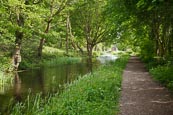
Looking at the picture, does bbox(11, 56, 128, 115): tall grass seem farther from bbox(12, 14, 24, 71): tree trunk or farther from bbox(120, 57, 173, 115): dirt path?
bbox(12, 14, 24, 71): tree trunk

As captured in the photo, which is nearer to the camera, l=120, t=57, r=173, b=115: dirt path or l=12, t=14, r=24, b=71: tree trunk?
l=120, t=57, r=173, b=115: dirt path

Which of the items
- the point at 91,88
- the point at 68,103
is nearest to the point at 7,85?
the point at 91,88

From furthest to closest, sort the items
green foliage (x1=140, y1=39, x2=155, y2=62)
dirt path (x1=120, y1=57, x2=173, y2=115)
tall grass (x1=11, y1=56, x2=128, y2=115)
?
green foliage (x1=140, y1=39, x2=155, y2=62) → dirt path (x1=120, y1=57, x2=173, y2=115) → tall grass (x1=11, y1=56, x2=128, y2=115)

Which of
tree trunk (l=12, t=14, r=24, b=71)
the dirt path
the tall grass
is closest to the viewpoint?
the tall grass

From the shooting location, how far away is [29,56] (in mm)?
35500

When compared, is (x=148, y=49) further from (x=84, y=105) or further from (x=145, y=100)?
(x=84, y=105)

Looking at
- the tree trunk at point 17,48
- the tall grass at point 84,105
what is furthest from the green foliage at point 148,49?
the tall grass at point 84,105

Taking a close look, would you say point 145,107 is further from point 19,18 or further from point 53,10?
point 53,10

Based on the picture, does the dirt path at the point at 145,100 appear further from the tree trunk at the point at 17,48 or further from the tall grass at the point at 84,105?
the tree trunk at the point at 17,48

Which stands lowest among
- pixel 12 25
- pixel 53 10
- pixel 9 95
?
pixel 9 95

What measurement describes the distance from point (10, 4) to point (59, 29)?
98.1ft

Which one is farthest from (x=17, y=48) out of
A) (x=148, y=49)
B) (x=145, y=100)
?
(x=145, y=100)

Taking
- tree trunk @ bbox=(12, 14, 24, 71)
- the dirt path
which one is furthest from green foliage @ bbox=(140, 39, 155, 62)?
the dirt path

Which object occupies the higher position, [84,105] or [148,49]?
[148,49]
